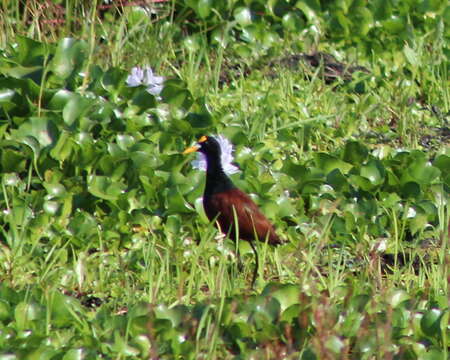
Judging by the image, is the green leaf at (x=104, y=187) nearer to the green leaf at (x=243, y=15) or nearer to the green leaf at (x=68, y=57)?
the green leaf at (x=68, y=57)

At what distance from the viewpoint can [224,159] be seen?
18.4 ft

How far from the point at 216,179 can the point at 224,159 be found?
27cm

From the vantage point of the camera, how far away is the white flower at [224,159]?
561 centimetres

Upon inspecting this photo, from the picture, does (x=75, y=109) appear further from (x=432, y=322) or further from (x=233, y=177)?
(x=432, y=322)

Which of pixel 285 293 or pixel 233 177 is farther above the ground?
pixel 285 293

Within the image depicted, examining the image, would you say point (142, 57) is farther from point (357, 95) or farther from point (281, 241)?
point (281, 241)

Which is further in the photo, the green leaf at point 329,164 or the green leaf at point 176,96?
the green leaf at point 176,96

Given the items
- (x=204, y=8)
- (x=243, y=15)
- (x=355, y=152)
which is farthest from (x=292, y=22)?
(x=355, y=152)

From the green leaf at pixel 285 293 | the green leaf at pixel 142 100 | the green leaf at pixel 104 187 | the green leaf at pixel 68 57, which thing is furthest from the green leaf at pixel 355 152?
the green leaf at pixel 285 293

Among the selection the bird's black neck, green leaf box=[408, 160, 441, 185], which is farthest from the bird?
green leaf box=[408, 160, 441, 185]

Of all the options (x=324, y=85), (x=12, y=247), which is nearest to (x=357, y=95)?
(x=324, y=85)

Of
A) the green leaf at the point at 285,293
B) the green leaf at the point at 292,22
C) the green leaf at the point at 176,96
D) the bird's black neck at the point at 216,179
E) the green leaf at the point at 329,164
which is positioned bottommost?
the green leaf at the point at 292,22

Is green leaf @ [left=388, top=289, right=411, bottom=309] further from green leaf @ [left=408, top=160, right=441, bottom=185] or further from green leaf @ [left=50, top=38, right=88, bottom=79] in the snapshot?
green leaf @ [left=50, top=38, right=88, bottom=79]

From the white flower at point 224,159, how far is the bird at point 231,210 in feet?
0.56
